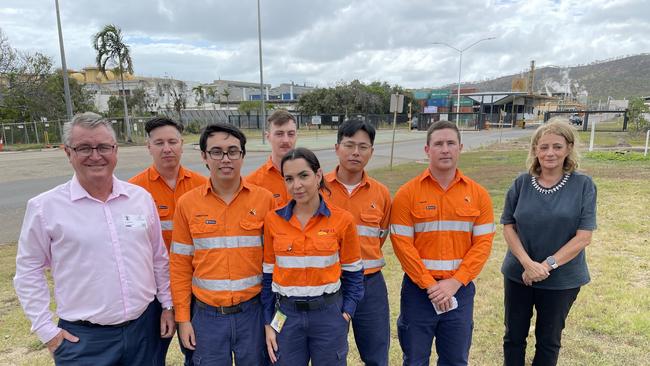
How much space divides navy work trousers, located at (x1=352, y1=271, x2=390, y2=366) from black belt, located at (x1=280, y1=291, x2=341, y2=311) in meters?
0.47

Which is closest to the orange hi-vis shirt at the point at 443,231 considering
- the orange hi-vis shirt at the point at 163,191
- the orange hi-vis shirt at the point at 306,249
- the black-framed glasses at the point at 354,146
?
the black-framed glasses at the point at 354,146

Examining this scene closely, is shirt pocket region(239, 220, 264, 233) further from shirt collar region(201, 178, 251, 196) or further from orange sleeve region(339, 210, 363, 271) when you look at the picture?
orange sleeve region(339, 210, 363, 271)

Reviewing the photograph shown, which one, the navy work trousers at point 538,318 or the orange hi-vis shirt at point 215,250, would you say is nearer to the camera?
the orange hi-vis shirt at point 215,250

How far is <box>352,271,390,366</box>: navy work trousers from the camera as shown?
279cm

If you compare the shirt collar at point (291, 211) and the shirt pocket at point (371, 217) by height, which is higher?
the shirt collar at point (291, 211)

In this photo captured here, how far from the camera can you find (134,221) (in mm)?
2320

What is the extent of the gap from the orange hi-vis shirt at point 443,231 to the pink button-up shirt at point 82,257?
1.66 m

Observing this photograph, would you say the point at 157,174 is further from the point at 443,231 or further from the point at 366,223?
the point at 443,231

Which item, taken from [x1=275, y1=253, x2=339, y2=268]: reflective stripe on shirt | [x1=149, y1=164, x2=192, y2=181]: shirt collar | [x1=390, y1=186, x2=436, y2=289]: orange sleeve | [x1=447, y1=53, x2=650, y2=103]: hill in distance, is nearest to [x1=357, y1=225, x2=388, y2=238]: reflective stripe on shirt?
[x1=390, y1=186, x2=436, y2=289]: orange sleeve

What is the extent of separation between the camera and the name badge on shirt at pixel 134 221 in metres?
2.29

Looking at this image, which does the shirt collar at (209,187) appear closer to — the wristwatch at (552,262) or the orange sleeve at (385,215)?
the orange sleeve at (385,215)

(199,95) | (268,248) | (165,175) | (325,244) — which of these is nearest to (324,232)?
(325,244)

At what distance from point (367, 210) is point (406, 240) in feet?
1.10

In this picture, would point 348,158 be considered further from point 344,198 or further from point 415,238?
point 415,238
